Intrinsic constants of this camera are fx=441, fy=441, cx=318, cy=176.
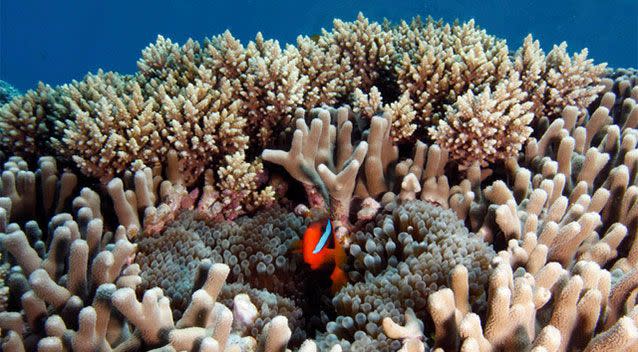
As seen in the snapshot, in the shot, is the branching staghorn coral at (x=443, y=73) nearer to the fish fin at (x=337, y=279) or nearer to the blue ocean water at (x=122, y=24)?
the fish fin at (x=337, y=279)

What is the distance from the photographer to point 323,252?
270cm

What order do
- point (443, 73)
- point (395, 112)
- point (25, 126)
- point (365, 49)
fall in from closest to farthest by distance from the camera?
1. point (395, 112)
2. point (25, 126)
3. point (443, 73)
4. point (365, 49)

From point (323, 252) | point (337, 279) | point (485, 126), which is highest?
point (485, 126)

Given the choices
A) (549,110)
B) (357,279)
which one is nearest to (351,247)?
(357,279)

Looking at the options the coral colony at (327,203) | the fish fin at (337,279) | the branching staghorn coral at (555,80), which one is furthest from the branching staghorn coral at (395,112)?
the fish fin at (337,279)

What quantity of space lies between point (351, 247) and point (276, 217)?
760 mm

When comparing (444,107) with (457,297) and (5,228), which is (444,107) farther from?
(5,228)

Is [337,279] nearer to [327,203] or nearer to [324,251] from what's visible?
[324,251]

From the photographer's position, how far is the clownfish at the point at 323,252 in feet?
8.70

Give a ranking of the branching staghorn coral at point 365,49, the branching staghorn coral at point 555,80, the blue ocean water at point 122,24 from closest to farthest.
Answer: the branching staghorn coral at point 555,80
the branching staghorn coral at point 365,49
the blue ocean water at point 122,24

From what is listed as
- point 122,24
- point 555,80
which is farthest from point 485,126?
point 122,24

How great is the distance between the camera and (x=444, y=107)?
3623 mm

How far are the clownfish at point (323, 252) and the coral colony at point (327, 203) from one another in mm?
14

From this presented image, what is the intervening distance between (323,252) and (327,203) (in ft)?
2.29
